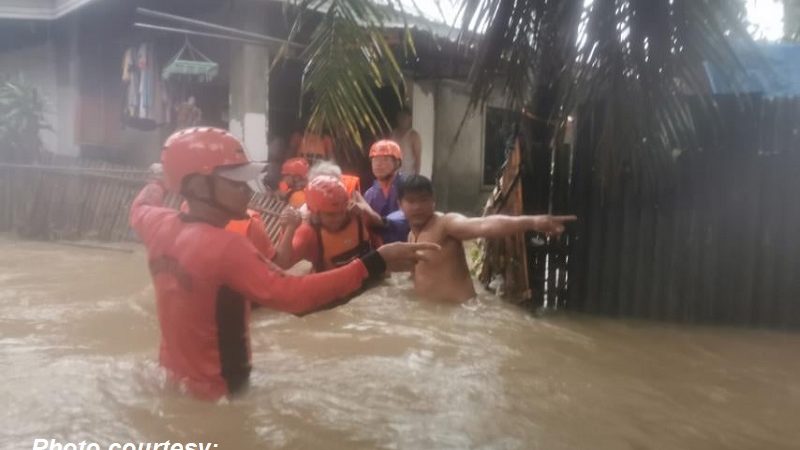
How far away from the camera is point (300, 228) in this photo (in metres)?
5.11

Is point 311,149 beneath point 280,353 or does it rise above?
above

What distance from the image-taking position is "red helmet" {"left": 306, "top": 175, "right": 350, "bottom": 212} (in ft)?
16.3

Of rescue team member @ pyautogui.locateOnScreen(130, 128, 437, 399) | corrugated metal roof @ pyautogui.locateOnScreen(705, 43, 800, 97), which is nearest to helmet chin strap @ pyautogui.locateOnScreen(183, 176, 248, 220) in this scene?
rescue team member @ pyautogui.locateOnScreen(130, 128, 437, 399)

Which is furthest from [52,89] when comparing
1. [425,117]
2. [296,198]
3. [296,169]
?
[296,198]

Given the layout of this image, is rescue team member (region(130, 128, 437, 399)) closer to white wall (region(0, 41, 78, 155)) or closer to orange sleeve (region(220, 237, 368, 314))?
orange sleeve (region(220, 237, 368, 314))

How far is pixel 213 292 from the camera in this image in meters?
2.91

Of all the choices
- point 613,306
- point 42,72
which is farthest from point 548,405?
point 42,72

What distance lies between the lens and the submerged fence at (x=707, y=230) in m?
4.91

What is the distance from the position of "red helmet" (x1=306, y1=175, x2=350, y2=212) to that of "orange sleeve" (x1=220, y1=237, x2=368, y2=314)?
2.16 m

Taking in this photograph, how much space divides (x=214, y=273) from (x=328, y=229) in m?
2.34

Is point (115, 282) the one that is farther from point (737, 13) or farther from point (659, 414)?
point (737, 13)

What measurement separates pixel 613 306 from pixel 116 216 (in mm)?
6339

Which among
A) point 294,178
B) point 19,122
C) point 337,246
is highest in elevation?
point 19,122

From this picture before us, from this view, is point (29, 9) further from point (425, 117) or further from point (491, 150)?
point (491, 150)
